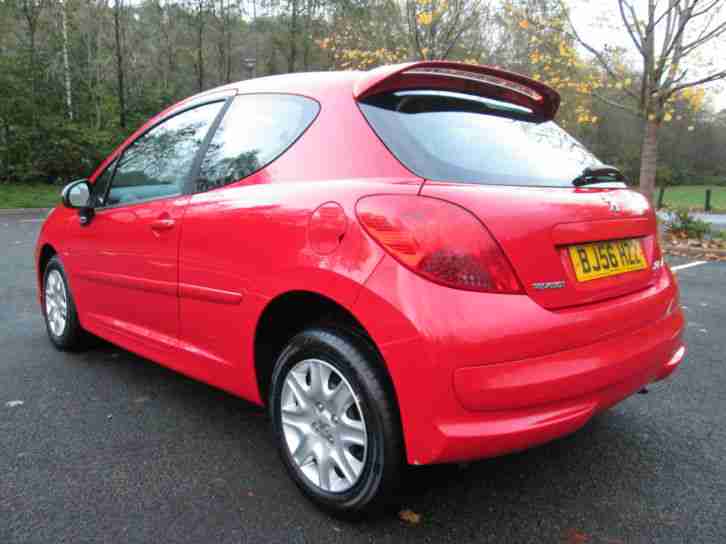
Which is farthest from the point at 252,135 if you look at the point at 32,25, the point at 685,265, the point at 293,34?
the point at 293,34

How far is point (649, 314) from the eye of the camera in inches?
87.0

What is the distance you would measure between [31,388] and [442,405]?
105 inches

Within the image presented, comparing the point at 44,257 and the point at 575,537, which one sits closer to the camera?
the point at 575,537

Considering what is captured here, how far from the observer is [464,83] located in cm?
246

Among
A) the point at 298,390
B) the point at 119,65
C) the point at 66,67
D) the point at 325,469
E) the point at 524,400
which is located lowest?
the point at 325,469

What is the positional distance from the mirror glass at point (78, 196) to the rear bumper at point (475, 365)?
236cm

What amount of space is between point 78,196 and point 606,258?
2.91 m

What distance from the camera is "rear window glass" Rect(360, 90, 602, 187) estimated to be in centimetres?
207

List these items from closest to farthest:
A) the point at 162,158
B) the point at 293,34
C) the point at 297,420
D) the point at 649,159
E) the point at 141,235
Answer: the point at 297,420, the point at 141,235, the point at 162,158, the point at 649,159, the point at 293,34

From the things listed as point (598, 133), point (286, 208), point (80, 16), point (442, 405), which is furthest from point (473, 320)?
point (598, 133)

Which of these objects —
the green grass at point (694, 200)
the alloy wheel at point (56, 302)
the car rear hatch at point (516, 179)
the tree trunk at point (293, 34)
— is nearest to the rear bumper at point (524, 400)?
the car rear hatch at point (516, 179)

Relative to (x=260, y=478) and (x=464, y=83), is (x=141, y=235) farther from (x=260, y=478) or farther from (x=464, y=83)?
(x=464, y=83)

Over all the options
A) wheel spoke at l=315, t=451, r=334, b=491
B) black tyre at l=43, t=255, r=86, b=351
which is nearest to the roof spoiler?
wheel spoke at l=315, t=451, r=334, b=491

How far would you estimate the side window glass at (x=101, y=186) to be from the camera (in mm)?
3566
